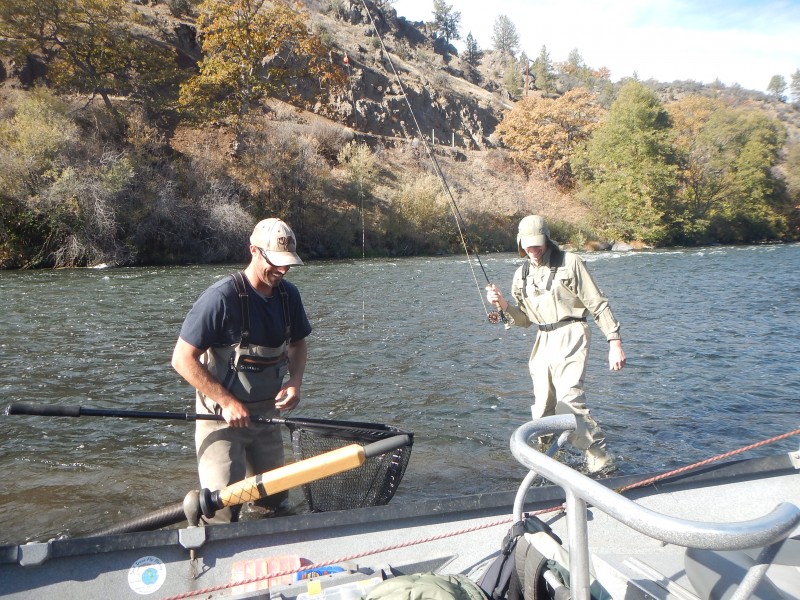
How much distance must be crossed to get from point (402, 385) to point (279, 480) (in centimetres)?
663

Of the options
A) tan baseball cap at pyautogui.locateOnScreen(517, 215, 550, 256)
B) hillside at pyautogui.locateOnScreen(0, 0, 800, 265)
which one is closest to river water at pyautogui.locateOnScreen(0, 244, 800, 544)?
tan baseball cap at pyautogui.locateOnScreen(517, 215, 550, 256)

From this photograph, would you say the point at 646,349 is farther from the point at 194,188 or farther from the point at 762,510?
the point at 194,188

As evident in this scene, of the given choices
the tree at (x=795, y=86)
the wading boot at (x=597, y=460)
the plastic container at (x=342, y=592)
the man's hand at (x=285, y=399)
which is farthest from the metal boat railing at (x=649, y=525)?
the tree at (x=795, y=86)

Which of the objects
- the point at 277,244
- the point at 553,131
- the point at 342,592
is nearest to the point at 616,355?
the point at 277,244

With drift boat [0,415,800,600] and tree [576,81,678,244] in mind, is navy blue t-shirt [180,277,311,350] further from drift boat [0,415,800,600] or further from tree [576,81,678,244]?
tree [576,81,678,244]

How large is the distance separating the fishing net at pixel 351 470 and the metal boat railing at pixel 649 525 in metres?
2.00

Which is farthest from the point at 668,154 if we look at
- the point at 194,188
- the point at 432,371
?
the point at 432,371

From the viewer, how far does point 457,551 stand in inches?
129

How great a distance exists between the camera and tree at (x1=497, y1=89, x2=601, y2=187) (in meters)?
60.9

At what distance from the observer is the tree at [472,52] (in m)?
118

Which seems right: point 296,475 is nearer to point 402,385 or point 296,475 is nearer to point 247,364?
point 247,364

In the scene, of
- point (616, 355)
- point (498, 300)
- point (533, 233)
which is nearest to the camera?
point (533, 233)

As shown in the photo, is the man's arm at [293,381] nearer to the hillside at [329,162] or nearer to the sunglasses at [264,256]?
the sunglasses at [264,256]

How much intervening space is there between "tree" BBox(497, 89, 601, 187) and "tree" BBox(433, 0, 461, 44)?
54.0 meters
